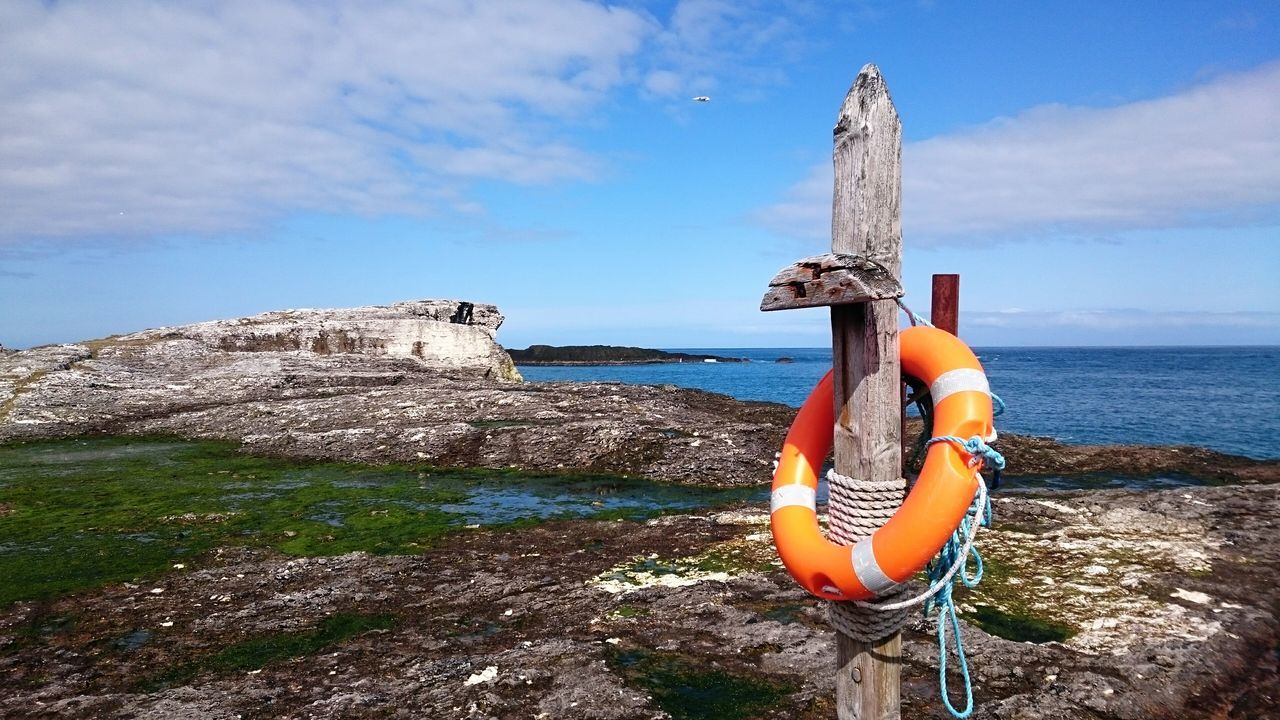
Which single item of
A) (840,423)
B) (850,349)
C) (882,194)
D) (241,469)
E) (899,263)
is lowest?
(241,469)

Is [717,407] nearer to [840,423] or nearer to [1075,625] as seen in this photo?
[1075,625]

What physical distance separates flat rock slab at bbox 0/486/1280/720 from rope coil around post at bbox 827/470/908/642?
2029 millimetres

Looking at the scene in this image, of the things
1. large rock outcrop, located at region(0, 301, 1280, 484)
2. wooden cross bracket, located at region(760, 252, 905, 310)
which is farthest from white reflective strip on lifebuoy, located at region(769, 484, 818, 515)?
large rock outcrop, located at region(0, 301, 1280, 484)

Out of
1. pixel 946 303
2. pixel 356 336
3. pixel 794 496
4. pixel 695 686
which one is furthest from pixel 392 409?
pixel 946 303

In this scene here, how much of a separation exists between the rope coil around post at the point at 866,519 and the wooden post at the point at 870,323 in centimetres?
8

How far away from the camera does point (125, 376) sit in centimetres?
3122

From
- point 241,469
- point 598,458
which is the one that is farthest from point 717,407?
point 241,469

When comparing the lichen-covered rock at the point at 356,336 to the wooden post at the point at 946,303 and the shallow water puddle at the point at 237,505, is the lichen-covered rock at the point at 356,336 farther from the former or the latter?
the wooden post at the point at 946,303

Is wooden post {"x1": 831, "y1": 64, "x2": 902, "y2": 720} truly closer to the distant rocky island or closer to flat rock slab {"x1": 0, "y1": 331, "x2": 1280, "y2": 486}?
flat rock slab {"x1": 0, "y1": 331, "x2": 1280, "y2": 486}

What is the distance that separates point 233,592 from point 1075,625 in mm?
10935

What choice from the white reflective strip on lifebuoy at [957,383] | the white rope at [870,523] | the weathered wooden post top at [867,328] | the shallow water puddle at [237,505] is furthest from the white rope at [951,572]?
the shallow water puddle at [237,505]

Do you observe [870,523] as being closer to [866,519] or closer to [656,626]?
[866,519]

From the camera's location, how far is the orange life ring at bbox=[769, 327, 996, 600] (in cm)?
431

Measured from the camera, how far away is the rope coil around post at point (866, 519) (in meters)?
4.64
